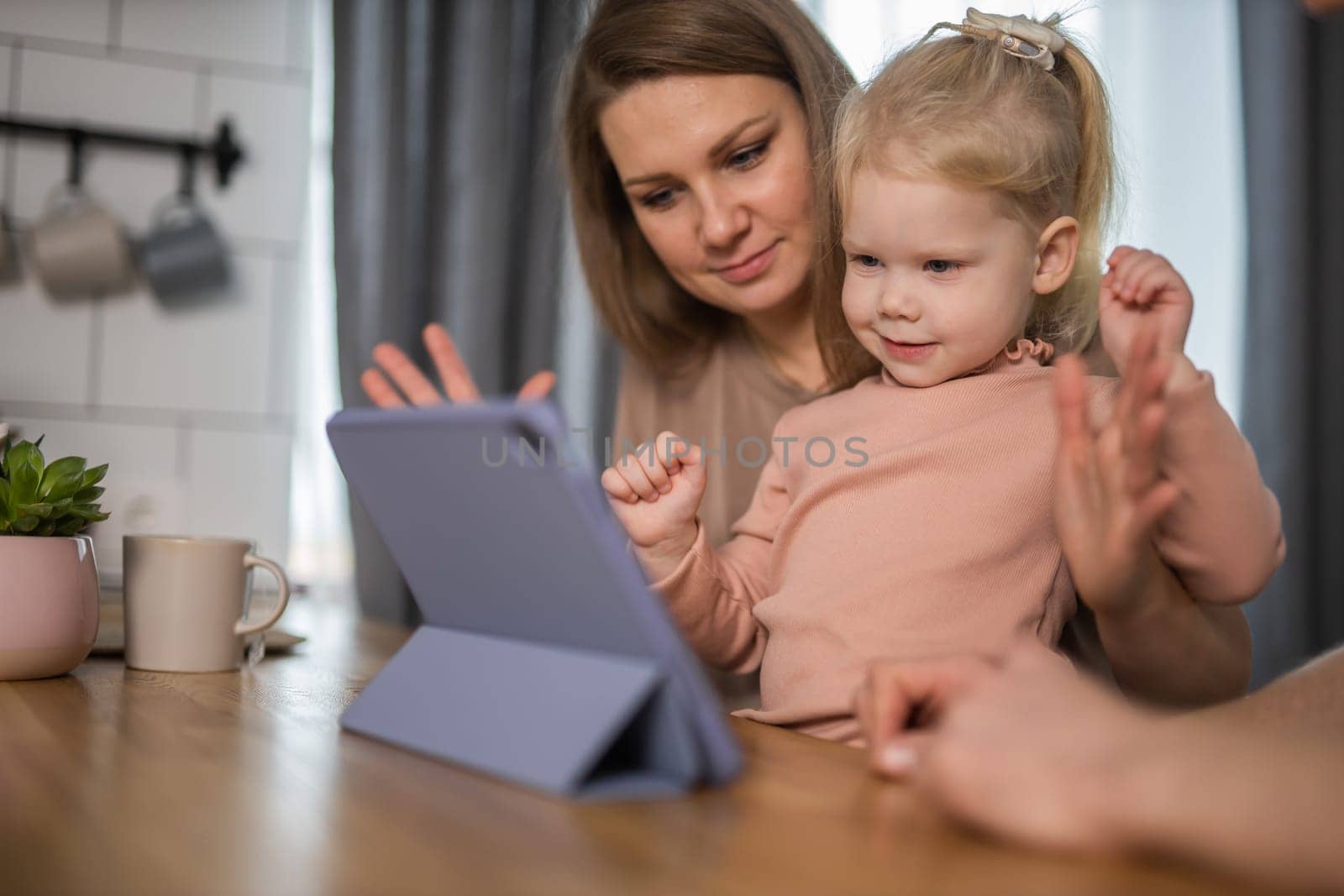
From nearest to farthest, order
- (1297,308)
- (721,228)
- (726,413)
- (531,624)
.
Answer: (531,624) < (721,228) < (726,413) < (1297,308)

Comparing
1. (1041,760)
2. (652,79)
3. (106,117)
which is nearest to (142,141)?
(106,117)

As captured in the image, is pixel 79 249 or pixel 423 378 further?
pixel 79 249

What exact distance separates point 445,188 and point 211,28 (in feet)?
1.70

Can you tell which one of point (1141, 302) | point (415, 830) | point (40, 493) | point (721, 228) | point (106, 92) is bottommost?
point (415, 830)

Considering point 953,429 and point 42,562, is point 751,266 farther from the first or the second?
point 42,562

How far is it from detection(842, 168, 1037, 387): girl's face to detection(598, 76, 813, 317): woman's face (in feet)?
1.20

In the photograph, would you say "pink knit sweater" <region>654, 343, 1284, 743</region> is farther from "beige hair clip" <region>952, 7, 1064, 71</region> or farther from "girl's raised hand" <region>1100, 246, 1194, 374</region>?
"beige hair clip" <region>952, 7, 1064, 71</region>

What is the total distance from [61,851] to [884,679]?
398 millimetres

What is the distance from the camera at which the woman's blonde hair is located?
1.29 meters

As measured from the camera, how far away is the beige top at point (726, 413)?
1562mm

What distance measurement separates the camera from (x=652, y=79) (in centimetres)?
134

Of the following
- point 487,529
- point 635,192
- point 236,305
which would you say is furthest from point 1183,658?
point 236,305

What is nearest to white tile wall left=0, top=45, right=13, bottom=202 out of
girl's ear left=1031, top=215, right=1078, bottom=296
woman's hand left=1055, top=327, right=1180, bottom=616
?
girl's ear left=1031, top=215, right=1078, bottom=296

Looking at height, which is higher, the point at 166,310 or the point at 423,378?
the point at 166,310
